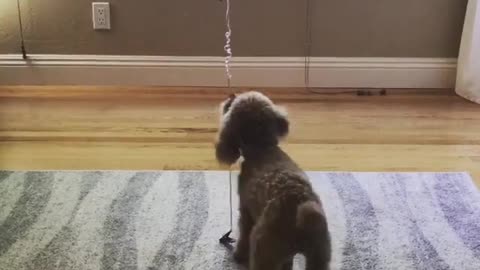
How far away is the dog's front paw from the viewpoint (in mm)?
1745

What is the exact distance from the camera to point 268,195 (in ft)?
4.89

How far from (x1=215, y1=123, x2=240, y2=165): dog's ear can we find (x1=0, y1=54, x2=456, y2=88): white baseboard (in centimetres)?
169

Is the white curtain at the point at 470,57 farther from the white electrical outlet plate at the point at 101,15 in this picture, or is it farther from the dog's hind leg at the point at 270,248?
the dog's hind leg at the point at 270,248

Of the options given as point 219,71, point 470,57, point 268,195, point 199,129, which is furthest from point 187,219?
point 470,57

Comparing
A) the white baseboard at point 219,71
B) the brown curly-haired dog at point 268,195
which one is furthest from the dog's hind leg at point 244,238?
the white baseboard at point 219,71

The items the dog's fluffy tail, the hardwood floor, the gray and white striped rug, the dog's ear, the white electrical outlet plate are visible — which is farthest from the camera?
the white electrical outlet plate

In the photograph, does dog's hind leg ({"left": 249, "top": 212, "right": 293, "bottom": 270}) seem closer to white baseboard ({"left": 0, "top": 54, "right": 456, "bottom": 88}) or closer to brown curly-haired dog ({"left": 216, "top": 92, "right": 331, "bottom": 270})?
brown curly-haired dog ({"left": 216, "top": 92, "right": 331, "bottom": 270})

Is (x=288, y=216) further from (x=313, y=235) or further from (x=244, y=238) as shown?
(x=244, y=238)

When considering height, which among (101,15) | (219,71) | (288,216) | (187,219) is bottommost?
(187,219)

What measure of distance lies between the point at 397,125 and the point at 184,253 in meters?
1.42

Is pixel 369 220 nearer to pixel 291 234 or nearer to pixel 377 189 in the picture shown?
pixel 377 189

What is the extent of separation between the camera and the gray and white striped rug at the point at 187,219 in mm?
1773

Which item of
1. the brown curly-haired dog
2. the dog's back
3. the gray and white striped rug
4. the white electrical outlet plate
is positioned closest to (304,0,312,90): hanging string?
the white electrical outlet plate

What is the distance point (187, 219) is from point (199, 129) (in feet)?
2.83
